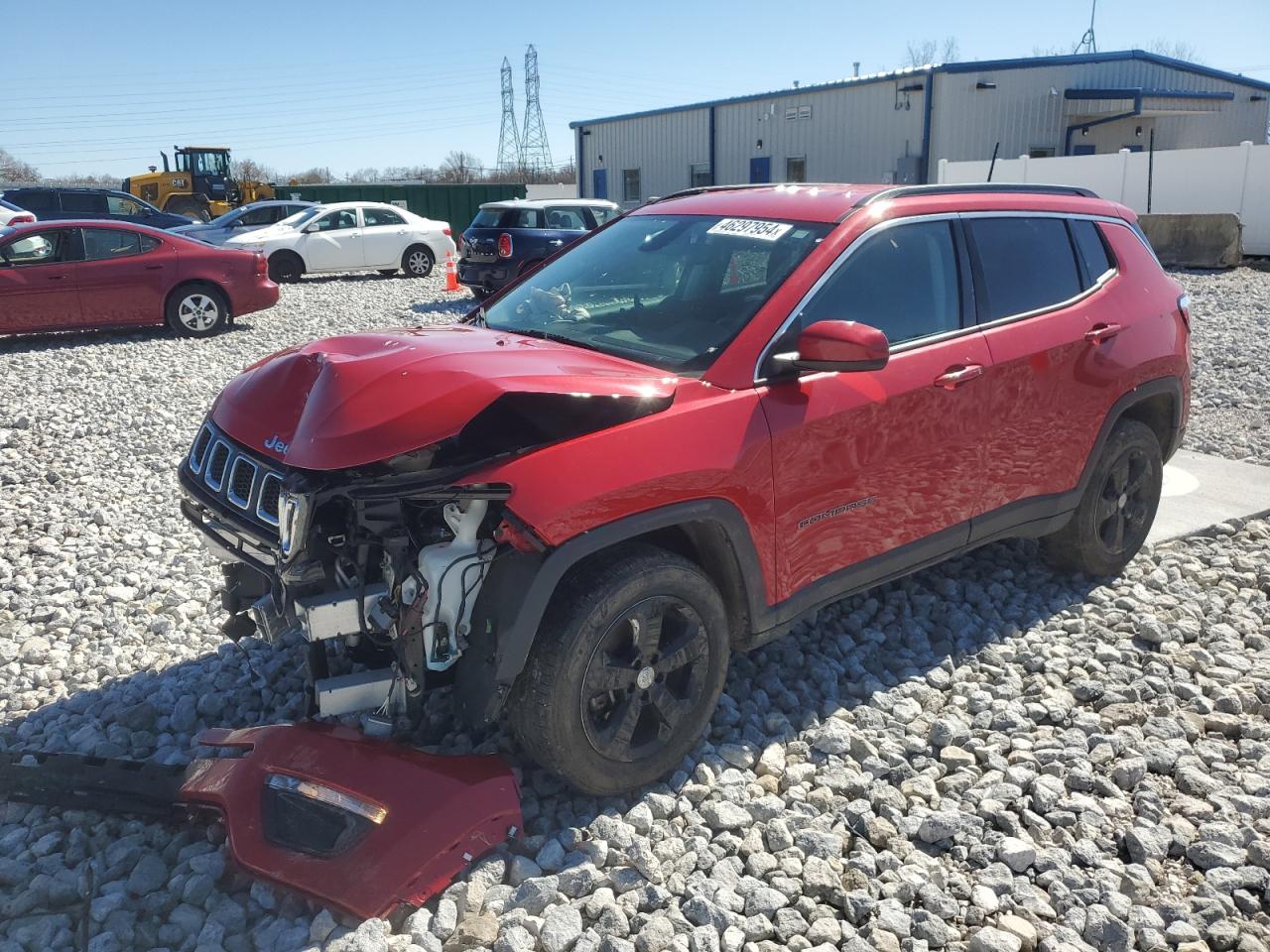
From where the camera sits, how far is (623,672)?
10.4 feet

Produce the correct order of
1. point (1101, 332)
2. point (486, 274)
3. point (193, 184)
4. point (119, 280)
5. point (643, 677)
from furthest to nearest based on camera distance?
point (193, 184) → point (486, 274) → point (119, 280) → point (1101, 332) → point (643, 677)

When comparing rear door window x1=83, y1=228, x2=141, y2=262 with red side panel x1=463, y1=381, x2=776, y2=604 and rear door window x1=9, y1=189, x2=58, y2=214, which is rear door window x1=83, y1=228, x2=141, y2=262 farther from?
rear door window x1=9, y1=189, x2=58, y2=214

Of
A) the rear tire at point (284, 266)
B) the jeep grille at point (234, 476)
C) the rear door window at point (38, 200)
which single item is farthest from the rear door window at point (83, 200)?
the jeep grille at point (234, 476)

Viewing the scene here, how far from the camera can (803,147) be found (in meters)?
31.9

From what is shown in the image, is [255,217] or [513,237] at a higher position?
[255,217]

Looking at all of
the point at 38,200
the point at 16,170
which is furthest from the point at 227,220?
the point at 16,170

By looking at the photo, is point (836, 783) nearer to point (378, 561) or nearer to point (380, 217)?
point (378, 561)

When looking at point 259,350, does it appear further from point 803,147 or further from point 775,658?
point 803,147

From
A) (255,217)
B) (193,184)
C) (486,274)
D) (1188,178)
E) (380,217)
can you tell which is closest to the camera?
(486,274)

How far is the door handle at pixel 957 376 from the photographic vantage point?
386 cm

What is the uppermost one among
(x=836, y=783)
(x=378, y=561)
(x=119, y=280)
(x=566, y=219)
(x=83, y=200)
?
(x=83, y=200)

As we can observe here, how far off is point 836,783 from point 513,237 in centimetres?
1321

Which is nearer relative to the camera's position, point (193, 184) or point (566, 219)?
point (566, 219)

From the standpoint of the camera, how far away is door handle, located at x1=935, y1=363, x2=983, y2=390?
152 inches
